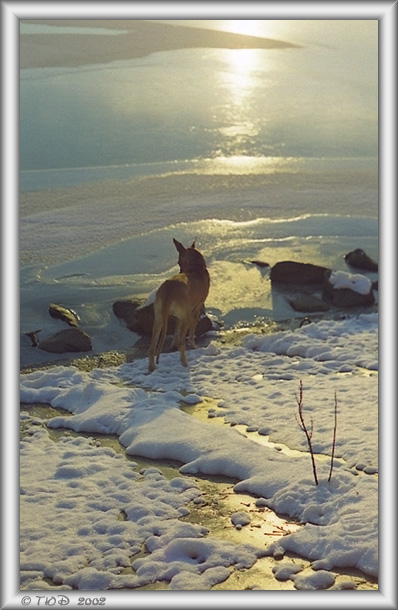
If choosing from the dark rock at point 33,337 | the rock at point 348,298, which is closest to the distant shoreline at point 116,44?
the rock at point 348,298

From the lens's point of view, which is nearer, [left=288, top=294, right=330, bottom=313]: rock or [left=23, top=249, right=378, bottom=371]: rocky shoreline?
[left=23, top=249, right=378, bottom=371]: rocky shoreline

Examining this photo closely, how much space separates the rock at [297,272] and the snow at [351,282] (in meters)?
0.44

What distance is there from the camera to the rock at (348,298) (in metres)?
12.0

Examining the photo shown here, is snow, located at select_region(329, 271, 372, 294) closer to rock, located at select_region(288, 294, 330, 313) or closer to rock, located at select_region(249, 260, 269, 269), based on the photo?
rock, located at select_region(288, 294, 330, 313)

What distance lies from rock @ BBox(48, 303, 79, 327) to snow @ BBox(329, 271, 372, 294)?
12.4 ft

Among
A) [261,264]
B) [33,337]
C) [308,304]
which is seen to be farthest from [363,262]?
[33,337]

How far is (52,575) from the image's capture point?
5.88m

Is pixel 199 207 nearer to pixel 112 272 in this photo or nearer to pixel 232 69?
pixel 112 272

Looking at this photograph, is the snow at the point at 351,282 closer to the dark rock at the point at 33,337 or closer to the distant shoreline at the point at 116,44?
the dark rock at the point at 33,337

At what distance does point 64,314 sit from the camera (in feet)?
37.1

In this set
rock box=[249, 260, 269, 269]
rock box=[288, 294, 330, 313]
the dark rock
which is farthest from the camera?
rock box=[249, 260, 269, 269]

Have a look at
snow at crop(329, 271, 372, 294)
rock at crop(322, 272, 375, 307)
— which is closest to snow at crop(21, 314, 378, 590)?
rock at crop(322, 272, 375, 307)

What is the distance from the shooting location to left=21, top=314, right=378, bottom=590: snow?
19.7 ft

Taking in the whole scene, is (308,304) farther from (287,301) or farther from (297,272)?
(297,272)
